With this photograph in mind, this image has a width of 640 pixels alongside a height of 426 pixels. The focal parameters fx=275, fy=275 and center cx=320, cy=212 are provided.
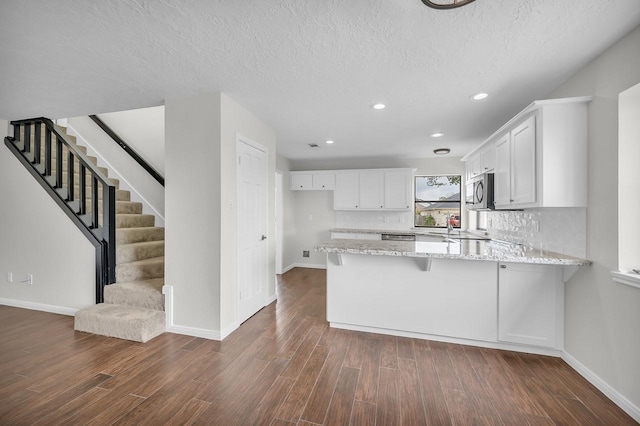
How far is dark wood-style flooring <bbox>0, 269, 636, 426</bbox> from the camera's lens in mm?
1718

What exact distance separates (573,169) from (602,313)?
1.10 m

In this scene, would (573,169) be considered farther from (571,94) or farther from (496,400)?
(496,400)

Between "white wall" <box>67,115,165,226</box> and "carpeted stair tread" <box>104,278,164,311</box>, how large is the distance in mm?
1690

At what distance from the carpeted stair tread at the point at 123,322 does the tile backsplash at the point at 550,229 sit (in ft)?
12.9

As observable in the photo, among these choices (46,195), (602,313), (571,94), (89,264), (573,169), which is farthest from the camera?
(46,195)

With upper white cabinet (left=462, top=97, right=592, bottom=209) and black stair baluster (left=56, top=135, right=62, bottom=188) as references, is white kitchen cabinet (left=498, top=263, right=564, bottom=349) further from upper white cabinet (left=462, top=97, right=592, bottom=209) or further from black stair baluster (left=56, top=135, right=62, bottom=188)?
black stair baluster (left=56, top=135, right=62, bottom=188)

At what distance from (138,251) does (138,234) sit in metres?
0.38

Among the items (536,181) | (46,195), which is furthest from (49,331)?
(536,181)

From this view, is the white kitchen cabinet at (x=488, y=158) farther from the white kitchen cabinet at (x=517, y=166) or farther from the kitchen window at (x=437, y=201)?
the kitchen window at (x=437, y=201)

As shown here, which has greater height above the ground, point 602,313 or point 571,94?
point 571,94

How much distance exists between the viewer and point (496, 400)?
6.13ft

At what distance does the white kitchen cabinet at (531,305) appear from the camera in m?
2.42

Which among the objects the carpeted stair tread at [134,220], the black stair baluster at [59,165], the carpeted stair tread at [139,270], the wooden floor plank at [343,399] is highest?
the black stair baluster at [59,165]

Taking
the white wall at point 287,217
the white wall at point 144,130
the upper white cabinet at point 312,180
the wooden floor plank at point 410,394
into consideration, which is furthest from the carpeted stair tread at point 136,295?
the upper white cabinet at point 312,180
